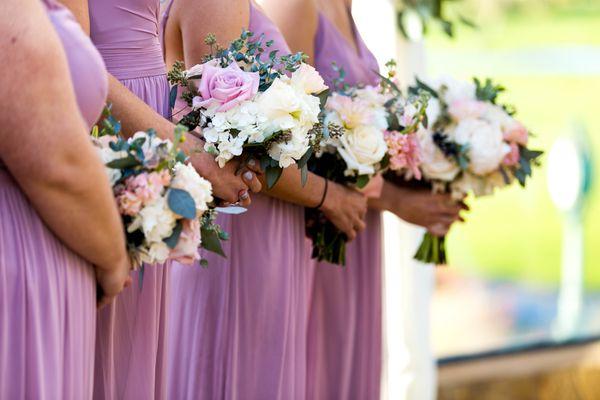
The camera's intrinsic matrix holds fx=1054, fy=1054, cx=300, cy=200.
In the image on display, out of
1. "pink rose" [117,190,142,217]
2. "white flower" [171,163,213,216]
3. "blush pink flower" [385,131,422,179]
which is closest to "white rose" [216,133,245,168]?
"white flower" [171,163,213,216]

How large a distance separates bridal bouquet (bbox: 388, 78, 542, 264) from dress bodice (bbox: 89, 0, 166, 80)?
1.07 metres

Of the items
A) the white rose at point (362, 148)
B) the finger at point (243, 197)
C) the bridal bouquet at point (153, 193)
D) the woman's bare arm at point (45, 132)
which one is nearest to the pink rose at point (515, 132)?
the white rose at point (362, 148)

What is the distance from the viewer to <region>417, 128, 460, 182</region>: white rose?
361 cm

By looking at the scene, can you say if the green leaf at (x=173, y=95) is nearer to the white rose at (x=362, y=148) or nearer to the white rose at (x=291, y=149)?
the white rose at (x=291, y=149)

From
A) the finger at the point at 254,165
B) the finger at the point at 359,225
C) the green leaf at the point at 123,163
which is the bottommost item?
the finger at the point at 359,225

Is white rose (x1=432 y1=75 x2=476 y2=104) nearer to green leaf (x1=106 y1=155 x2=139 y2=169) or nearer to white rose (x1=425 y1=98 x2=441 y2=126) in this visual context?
white rose (x1=425 y1=98 x2=441 y2=126)

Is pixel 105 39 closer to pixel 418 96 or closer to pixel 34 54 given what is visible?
pixel 34 54

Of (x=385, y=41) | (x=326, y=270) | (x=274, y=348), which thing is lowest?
(x=274, y=348)

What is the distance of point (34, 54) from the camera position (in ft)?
5.88

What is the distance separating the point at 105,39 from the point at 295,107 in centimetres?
50

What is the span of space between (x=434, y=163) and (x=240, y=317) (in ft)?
3.16

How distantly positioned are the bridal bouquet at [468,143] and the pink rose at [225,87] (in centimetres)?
100

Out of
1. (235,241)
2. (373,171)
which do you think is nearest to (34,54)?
(235,241)

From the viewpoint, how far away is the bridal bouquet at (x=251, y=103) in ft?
8.53
